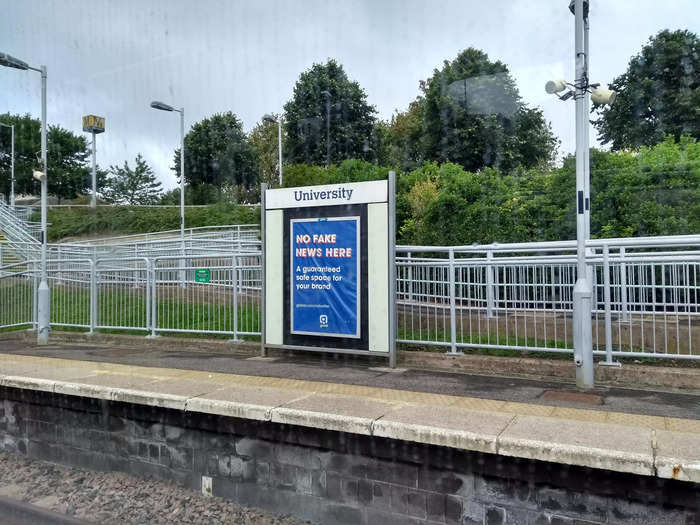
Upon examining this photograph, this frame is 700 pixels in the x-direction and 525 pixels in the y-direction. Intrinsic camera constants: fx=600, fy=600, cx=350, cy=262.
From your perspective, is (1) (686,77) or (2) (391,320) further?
(1) (686,77)

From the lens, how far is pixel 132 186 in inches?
2344

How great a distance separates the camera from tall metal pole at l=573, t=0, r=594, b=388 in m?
6.37

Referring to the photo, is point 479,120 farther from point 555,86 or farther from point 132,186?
point 132,186

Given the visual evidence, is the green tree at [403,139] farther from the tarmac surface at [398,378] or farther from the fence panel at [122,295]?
the tarmac surface at [398,378]

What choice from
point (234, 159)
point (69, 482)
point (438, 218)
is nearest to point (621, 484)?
point (69, 482)

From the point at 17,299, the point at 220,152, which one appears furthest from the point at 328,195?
the point at 220,152

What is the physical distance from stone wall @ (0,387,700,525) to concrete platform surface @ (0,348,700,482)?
6.8 inches

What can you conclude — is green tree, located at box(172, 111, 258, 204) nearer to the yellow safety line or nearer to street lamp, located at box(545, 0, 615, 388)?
the yellow safety line

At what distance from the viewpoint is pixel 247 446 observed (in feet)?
18.2

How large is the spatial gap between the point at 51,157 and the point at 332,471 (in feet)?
181

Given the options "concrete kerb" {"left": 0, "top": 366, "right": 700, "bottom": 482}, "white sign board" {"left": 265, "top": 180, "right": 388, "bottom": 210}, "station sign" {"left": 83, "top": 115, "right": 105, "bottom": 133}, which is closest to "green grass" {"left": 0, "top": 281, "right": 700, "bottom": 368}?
"white sign board" {"left": 265, "top": 180, "right": 388, "bottom": 210}

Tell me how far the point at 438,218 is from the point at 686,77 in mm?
21973

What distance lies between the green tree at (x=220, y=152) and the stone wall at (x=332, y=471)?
132 ft

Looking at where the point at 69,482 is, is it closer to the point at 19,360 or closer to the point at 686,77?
the point at 19,360
